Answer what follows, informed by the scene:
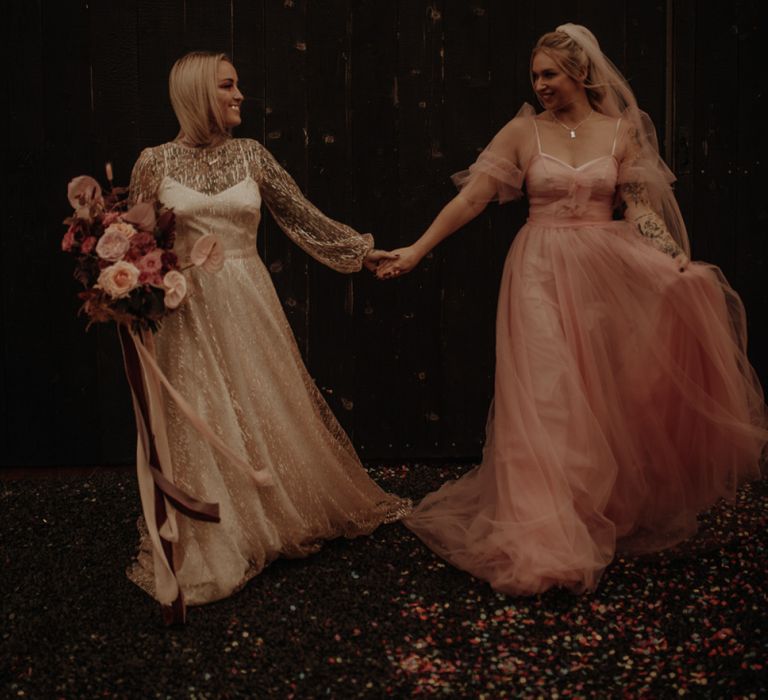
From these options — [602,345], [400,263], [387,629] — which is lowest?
[387,629]

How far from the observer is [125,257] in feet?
7.89

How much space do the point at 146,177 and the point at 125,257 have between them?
0.58m

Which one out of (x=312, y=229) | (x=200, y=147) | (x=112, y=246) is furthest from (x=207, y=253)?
(x=312, y=229)

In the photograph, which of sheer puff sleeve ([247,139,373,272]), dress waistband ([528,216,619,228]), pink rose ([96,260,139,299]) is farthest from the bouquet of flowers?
dress waistband ([528,216,619,228])

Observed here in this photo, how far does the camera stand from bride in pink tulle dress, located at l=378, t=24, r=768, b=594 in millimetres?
2869

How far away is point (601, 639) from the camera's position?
2.45 meters

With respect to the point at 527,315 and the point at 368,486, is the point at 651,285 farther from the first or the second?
the point at 368,486

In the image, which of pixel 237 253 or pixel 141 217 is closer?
pixel 141 217

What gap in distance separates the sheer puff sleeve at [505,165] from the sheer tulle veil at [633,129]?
0.78 ft

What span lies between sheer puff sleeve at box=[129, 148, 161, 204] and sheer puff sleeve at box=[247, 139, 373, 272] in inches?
14.3

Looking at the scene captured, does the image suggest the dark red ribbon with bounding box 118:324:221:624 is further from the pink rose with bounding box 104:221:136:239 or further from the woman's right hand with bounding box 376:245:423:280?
the woman's right hand with bounding box 376:245:423:280

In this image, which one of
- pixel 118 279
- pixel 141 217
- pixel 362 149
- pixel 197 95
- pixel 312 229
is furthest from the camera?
pixel 362 149

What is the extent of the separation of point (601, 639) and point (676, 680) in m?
0.25

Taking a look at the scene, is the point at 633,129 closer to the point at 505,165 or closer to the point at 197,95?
the point at 505,165
